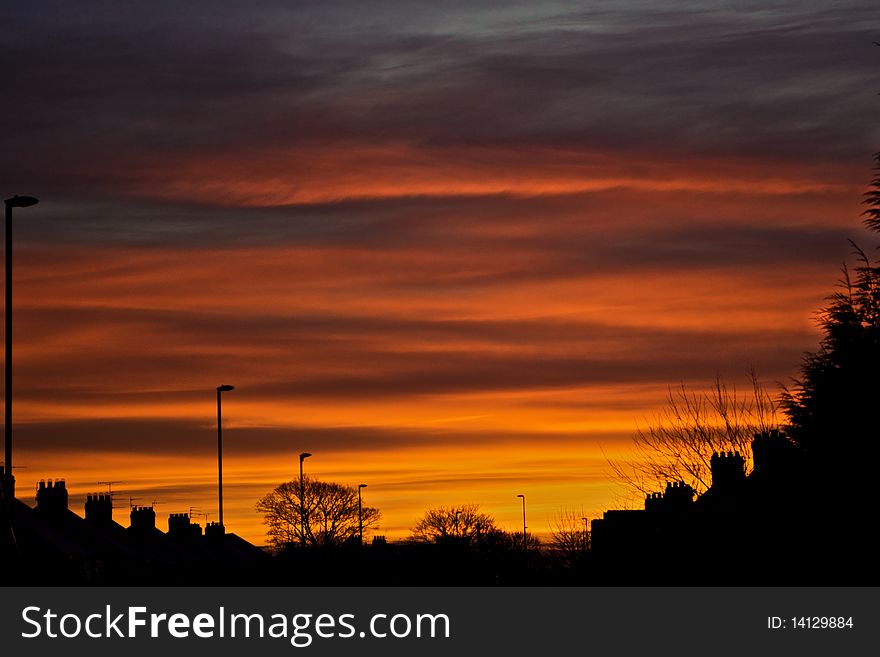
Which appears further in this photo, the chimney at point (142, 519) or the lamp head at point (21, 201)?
the chimney at point (142, 519)

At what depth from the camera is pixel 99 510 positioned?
75.2 m

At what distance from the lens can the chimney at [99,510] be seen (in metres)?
74.6

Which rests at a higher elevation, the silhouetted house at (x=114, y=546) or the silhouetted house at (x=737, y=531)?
the silhouetted house at (x=114, y=546)

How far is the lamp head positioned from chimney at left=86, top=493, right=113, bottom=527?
4332cm

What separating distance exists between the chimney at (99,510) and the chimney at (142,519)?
3.75 metres

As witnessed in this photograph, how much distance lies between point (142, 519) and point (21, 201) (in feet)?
166

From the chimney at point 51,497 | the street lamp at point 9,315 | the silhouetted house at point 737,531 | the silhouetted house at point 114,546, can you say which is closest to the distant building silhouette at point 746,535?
the silhouetted house at point 737,531

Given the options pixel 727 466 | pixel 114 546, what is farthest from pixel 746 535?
pixel 114 546

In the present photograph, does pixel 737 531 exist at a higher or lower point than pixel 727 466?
lower

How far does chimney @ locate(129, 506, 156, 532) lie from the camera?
8050cm

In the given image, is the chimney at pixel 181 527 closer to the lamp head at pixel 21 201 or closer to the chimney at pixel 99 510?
the chimney at pixel 99 510

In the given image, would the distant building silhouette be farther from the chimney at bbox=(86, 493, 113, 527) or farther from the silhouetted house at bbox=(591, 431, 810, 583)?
the chimney at bbox=(86, 493, 113, 527)

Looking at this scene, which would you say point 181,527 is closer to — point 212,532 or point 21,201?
point 212,532
